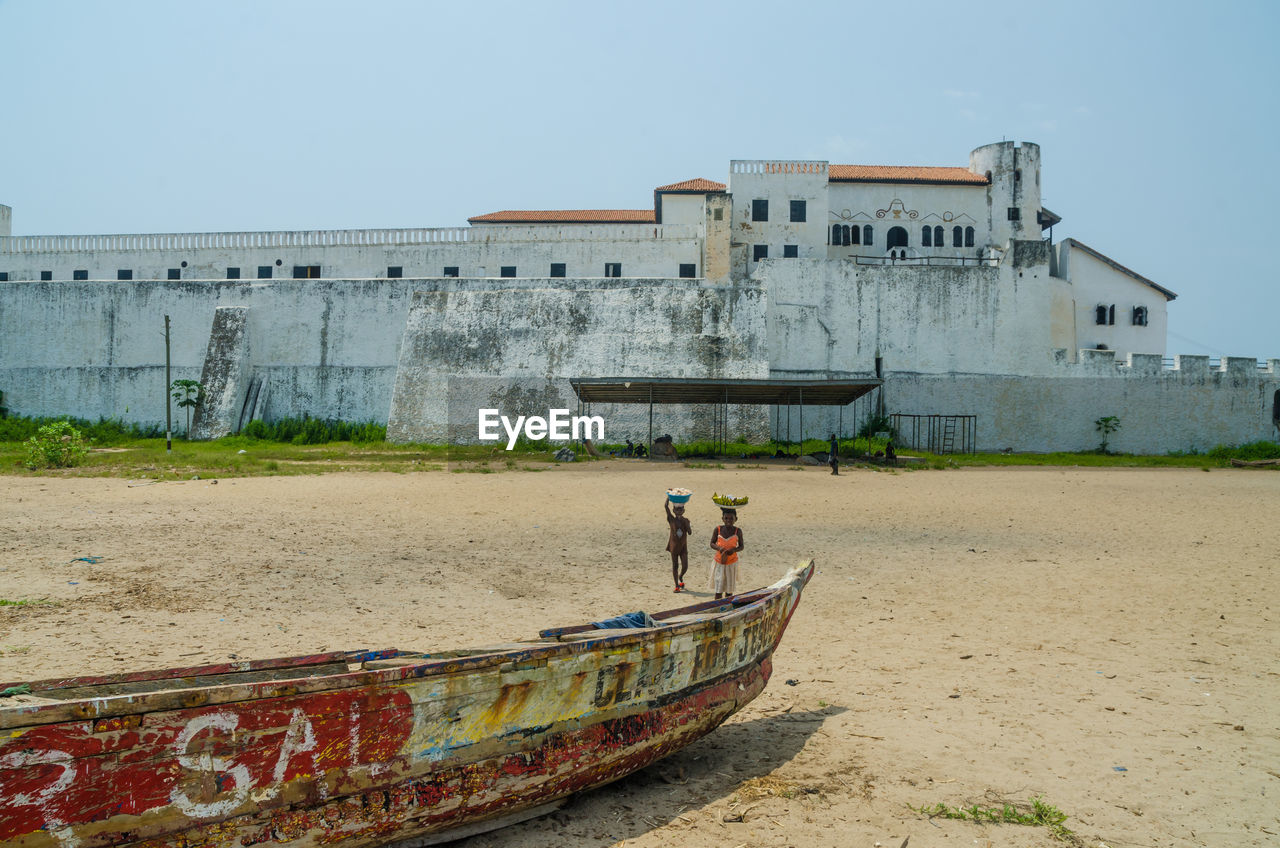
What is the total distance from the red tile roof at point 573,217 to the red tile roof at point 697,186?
6.57 ft

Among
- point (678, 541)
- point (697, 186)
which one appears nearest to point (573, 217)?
point (697, 186)

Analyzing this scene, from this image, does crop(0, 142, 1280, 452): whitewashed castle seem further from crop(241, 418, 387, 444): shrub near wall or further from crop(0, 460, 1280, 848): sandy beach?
crop(0, 460, 1280, 848): sandy beach

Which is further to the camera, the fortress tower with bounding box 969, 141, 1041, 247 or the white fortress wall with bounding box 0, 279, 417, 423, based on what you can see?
the fortress tower with bounding box 969, 141, 1041, 247

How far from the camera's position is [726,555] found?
7125 millimetres

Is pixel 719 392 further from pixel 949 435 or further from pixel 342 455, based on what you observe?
pixel 342 455

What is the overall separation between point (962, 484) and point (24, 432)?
2730cm

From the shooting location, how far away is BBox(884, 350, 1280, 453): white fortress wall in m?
27.8

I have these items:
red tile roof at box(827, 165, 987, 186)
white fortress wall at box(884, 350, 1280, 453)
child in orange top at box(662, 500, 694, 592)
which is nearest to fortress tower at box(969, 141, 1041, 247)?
red tile roof at box(827, 165, 987, 186)

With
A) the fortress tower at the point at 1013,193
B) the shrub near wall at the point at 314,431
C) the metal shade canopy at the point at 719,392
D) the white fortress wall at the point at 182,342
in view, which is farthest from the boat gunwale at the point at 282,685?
the fortress tower at the point at 1013,193

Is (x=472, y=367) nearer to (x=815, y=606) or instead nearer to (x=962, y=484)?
(x=962, y=484)

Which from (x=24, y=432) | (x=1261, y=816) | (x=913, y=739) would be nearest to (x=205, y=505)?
(x=913, y=739)

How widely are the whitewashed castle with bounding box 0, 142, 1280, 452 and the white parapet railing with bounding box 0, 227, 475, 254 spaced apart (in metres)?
0.08

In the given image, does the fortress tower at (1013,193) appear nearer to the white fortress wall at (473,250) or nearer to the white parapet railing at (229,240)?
the white fortress wall at (473,250)

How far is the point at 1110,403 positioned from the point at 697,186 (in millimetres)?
17163
